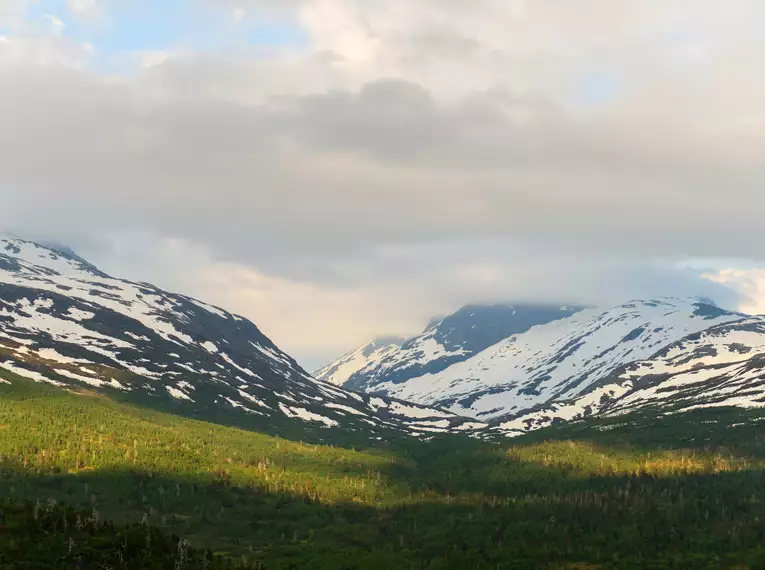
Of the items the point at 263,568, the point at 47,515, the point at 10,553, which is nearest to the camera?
the point at 10,553

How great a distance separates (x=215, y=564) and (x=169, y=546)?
27.3 feet

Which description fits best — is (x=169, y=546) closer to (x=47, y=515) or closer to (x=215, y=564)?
(x=215, y=564)

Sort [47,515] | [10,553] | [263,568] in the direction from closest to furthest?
[10,553]
[47,515]
[263,568]

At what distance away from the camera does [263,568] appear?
19500 cm

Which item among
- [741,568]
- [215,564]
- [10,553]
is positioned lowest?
[741,568]

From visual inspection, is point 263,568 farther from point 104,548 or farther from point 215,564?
point 104,548

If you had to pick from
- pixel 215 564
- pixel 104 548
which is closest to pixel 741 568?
pixel 215 564

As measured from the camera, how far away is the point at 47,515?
404 feet

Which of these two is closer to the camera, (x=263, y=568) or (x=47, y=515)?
(x=47, y=515)

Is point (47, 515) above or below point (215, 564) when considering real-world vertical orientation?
above

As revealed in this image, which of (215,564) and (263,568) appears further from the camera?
(263,568)

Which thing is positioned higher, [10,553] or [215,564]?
[10,553]

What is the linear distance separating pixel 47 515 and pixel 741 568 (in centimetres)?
16980

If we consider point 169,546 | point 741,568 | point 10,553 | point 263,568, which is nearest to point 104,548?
point 10,553
